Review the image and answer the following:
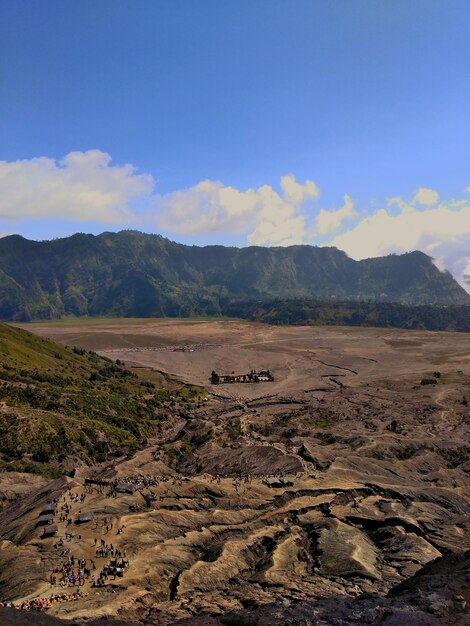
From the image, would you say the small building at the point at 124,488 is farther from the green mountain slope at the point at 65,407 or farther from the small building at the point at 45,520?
the green mountain slope at the point at 65,407

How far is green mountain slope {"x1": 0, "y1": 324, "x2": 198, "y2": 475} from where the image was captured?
72.4 m

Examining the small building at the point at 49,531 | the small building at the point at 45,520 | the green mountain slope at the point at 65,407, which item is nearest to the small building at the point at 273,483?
the small building at the point at 45,520

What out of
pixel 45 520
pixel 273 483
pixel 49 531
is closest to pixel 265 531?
pixel 273 483

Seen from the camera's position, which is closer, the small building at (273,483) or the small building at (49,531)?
the small building at (49,531)

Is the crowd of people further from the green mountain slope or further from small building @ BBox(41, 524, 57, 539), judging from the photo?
the green mountain slope

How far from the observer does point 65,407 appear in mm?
90375

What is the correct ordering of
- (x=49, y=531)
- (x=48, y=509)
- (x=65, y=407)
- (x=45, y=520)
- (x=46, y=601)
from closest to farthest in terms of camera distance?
(x=46, y=601)
(x=49, y=531)
(x=45, y=520)
(x=48, y=509)
(x=65, y=407)

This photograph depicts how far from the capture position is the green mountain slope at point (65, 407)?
237ft

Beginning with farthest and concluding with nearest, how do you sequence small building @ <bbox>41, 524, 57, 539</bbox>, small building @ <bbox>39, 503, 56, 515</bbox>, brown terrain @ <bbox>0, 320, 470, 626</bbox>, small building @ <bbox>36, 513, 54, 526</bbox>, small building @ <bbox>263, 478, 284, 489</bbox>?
1. small building @ <bbox>263, 478, 284, 489</bbox>
2. small building @ <bbox>39, 503, 56, 515</bbox>
3. small building @ <bbox>36, 513, 54, 526</bbox>
4. small building @ <bbox>41, 524, 57, 539</bbox>
5. brown terrain @ <bbox>0, 320, 470, 626</bbox>

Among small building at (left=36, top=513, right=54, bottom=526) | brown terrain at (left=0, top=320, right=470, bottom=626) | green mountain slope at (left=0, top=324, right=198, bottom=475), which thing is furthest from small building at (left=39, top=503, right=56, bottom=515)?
green mountain slope at (left=0, top=324, right=198, bottom=475)

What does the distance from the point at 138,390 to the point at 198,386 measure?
26.2 metres

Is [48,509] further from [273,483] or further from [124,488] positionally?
[273,483]

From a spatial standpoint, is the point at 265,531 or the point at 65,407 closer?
the point at 265,531

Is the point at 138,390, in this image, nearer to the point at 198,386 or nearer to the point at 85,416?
the point at 198,386
